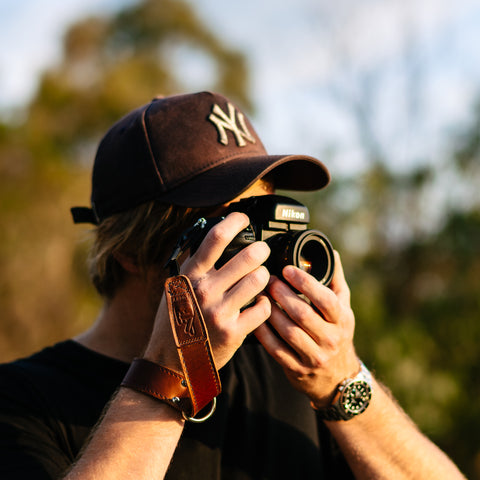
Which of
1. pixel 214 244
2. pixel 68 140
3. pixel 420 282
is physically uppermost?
pixel 214 244

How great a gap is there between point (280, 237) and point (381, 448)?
64 centimetres

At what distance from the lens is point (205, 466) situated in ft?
4.37

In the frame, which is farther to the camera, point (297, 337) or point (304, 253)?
point (304, 253)

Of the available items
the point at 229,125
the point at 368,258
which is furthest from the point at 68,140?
the point at 229,125

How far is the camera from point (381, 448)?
4.37 feet

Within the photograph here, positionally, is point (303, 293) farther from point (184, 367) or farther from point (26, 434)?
point (26, 434)

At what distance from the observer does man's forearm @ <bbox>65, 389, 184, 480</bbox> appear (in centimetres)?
98

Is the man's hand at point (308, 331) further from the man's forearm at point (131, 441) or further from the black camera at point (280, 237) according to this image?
the man's forearm at point (131, 441)

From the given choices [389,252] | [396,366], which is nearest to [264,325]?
[396,366]

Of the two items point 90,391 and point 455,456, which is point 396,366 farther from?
point 90,391

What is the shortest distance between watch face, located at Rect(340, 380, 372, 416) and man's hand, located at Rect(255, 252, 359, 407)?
0.16 ft

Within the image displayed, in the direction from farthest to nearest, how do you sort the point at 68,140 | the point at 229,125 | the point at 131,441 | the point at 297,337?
the point at 68,140, the point at 229,125, the point at 297,337, the point at 131,441

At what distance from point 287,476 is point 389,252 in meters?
5.50

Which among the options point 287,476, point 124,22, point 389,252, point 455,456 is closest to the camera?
point 287,476
